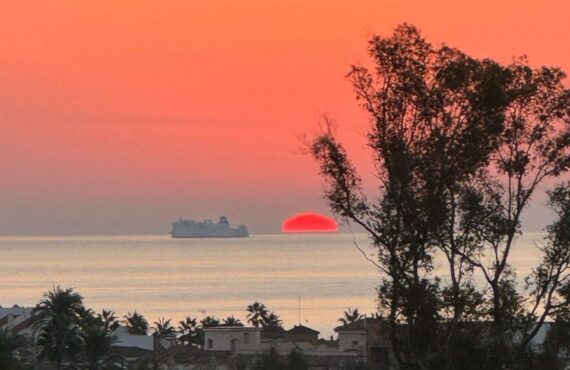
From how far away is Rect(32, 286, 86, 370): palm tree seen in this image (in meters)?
60.4

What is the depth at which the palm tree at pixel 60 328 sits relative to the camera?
198 feet

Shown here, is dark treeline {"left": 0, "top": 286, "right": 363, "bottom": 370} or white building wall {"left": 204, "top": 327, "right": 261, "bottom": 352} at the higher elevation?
white building wall {"left": 204, "top": 327, "right": 261, "bottom": 352}

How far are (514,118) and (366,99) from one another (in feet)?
10.5

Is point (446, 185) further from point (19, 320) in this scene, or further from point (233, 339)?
point (19, 320)

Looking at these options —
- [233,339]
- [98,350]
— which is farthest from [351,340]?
[98,350]

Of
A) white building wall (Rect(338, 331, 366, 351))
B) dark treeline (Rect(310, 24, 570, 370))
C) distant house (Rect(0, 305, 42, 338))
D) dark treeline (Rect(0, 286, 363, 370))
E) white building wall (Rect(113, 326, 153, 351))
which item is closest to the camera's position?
dark treeline (Rect(310, 24, 570, 370))

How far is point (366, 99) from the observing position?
96.9 ft

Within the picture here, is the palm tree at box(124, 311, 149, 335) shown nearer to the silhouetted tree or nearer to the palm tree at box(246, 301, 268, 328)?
the palm tree at box(246, 301, 268, 328)

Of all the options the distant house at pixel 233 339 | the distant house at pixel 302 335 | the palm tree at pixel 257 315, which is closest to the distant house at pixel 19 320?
the distant house at pixel 233 339

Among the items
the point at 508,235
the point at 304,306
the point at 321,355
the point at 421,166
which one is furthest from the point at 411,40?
the point at 304,306

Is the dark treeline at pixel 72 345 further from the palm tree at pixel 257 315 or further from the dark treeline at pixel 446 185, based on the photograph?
the palm tree at pixel 257 315

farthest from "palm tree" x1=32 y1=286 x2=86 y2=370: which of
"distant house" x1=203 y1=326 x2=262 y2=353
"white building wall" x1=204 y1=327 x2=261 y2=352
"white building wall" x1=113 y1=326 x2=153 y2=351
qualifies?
"white building wall" x1=113 y1=326 x2=153 y2=351

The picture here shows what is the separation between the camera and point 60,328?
60.4 metres

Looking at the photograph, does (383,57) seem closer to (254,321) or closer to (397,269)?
(397,269)
